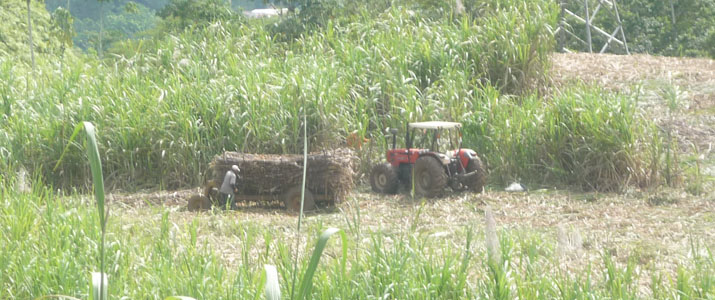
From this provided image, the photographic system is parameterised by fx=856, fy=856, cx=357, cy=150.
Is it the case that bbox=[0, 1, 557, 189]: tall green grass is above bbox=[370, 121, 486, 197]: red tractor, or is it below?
above

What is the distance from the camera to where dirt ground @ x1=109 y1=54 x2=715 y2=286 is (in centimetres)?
631

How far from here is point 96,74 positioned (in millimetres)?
11766

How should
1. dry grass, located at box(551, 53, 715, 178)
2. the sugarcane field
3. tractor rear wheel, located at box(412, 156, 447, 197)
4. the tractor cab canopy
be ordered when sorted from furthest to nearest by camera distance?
1. dry grass, located at box(551, 53, 715, 178)
2. the tractor cab canopy
3. tractor rear wheel, located at box(412, 156, 447, 197)
4. the sugarcane field

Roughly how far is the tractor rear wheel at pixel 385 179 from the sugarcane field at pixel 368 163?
0.06 ft

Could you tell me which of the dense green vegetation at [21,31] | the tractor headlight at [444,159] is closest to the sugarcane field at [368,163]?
the tractor headlight at [444,159]

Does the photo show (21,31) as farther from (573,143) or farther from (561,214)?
(561,214)

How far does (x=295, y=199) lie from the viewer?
8320 millimetres

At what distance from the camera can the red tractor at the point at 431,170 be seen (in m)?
8.52

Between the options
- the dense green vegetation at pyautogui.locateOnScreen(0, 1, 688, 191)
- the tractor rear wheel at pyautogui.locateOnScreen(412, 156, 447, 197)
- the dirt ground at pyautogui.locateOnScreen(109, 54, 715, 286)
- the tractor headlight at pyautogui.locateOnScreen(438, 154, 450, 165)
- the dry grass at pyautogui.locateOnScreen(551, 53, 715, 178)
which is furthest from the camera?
the dry grass at pyautogui.locateOnScreen(551, 53, 715, 178)

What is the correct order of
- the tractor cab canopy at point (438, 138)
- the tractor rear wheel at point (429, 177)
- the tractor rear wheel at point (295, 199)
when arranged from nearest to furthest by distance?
the tractor rear wheel at point (295, 199), the tractor rear wheel at point (429, 177), the tractor cab canopy at point (438, 138)

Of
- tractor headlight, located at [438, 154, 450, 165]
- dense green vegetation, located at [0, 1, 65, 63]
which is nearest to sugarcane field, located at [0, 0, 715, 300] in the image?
tractor headlight, located at [438, 154, 450, 165]

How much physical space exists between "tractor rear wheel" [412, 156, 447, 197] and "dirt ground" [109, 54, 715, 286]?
0.15m

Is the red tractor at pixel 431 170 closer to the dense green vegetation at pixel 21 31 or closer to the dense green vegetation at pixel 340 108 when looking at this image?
the dense green vegetation at pixel 340 108

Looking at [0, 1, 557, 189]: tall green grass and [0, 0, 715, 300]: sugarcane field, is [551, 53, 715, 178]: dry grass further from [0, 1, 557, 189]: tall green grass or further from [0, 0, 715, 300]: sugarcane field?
[0, 1, 557, 189]: tall green grass
